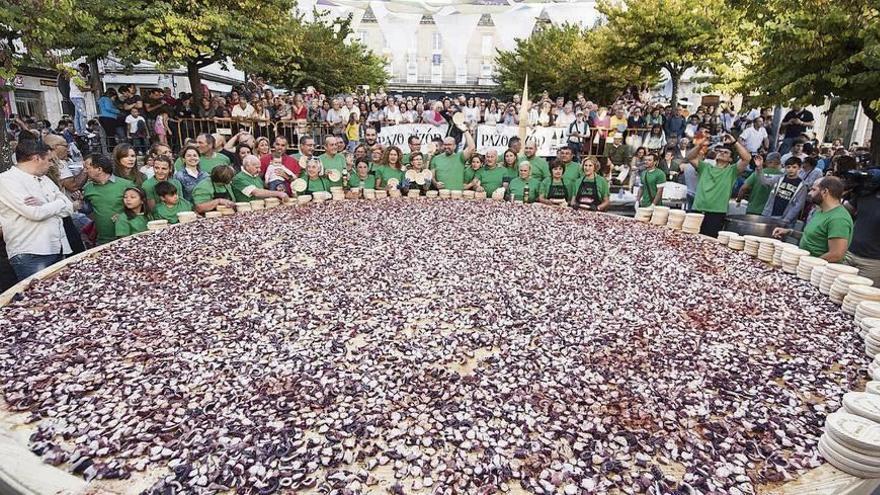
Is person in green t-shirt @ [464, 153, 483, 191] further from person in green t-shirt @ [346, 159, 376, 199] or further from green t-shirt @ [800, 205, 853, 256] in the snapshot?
green t-shirt @ [800, 205, 853, 256]

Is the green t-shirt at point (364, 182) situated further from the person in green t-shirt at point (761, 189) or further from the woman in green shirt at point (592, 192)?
the person in green t-shirt at point (761, 189)

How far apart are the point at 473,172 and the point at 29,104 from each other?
2244cm

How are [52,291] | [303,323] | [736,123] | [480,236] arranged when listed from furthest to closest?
[736,123], [480,236], [52,291], [303,323]

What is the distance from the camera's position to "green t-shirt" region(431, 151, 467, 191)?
28.1ft

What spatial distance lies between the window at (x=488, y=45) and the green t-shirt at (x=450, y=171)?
44.2 meters

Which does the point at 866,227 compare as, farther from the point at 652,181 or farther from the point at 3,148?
the point at 3,148

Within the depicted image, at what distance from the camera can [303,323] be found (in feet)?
12.0

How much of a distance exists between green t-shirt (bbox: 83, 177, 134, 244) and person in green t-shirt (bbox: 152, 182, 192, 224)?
17.7 inches

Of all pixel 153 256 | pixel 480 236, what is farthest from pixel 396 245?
pixel 153 256

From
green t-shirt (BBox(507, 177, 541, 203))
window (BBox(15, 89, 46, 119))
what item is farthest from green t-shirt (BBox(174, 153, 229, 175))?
window (BBox(15, 89, 46, 119))

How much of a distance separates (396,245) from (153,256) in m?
2.56

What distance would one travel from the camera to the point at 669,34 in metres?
16.5

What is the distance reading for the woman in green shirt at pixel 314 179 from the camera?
7875mm

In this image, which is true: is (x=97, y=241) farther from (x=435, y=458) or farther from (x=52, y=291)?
(x=435, y=458)
